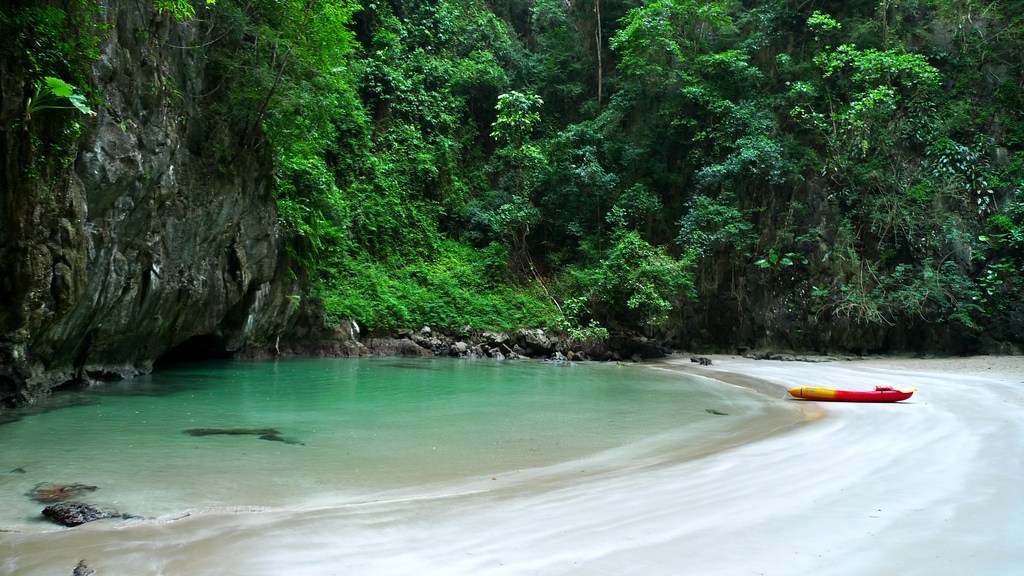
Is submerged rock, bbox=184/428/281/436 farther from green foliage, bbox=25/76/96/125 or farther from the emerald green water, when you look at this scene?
green foliage, bbox=25/76/96/125

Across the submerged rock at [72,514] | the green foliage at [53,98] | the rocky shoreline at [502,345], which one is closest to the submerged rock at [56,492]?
the submerged rock at [72,514]

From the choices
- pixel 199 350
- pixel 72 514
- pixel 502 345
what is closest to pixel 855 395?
pixel 72 514

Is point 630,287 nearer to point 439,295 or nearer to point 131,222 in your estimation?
point 439,295

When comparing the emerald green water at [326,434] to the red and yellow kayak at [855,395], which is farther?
the red and yellow kayak at [855,395]

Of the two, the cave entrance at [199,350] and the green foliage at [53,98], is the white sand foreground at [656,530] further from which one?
the cave entrance at [199,350]

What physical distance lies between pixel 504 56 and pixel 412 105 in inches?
216

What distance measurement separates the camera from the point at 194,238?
12320mm

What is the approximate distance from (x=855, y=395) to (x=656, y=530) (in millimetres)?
7213

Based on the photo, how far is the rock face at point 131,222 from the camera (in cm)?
736

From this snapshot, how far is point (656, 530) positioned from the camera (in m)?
3.65

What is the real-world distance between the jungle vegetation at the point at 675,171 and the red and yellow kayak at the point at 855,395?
9.56m

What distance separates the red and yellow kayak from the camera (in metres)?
9.00

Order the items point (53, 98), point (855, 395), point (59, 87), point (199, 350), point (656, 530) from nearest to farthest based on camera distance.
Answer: point (656, 530) < point (59, 87) < point (53, 98) < point (855, 395) < point (199, 350)

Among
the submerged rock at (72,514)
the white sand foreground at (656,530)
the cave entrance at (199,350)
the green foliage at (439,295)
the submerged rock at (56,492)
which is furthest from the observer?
the green foliage at (439,295)
